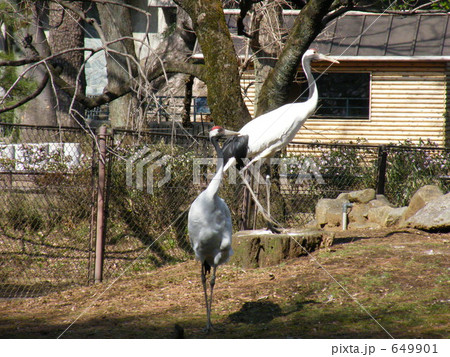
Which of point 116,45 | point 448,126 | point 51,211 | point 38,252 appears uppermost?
point 116,45

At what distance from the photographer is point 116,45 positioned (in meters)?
11.2

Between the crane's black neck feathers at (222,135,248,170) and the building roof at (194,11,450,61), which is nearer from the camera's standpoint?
the crane's black neck feathers at (222,135,248,170)

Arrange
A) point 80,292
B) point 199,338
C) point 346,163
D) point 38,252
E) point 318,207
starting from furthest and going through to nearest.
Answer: point 346,163 < point 318,207 < point 38,252 < point 80,292 < point 199,338

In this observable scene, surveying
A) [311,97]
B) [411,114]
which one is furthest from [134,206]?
[411,114]

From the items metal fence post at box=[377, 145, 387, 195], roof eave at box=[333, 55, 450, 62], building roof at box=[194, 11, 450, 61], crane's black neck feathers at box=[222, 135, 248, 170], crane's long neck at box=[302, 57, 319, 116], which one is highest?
building roof at box=[194, 11, 450, 61]

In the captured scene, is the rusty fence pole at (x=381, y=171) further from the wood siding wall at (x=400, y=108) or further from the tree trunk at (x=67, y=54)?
the tree trunk at (x=67, y=54)

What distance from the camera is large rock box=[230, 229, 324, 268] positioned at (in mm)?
7121

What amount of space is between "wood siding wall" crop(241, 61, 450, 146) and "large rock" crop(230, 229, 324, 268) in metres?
7.92

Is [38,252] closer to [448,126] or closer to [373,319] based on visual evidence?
[373,319]

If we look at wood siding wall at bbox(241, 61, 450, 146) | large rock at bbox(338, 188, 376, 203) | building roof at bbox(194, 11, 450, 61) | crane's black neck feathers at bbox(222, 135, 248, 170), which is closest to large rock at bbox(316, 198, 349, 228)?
large rock at bbox(338, 188, 376, 203)

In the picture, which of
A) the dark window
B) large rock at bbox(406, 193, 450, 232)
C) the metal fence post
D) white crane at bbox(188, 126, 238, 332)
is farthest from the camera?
the dark window

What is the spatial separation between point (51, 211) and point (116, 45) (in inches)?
153

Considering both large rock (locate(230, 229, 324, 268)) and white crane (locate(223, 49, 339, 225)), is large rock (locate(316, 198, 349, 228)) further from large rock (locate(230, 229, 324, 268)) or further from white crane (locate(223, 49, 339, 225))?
white crane (locate(223, 49, 339, 225))

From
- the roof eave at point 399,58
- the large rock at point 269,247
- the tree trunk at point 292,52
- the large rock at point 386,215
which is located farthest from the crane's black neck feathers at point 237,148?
the roof eave at point 399,58
